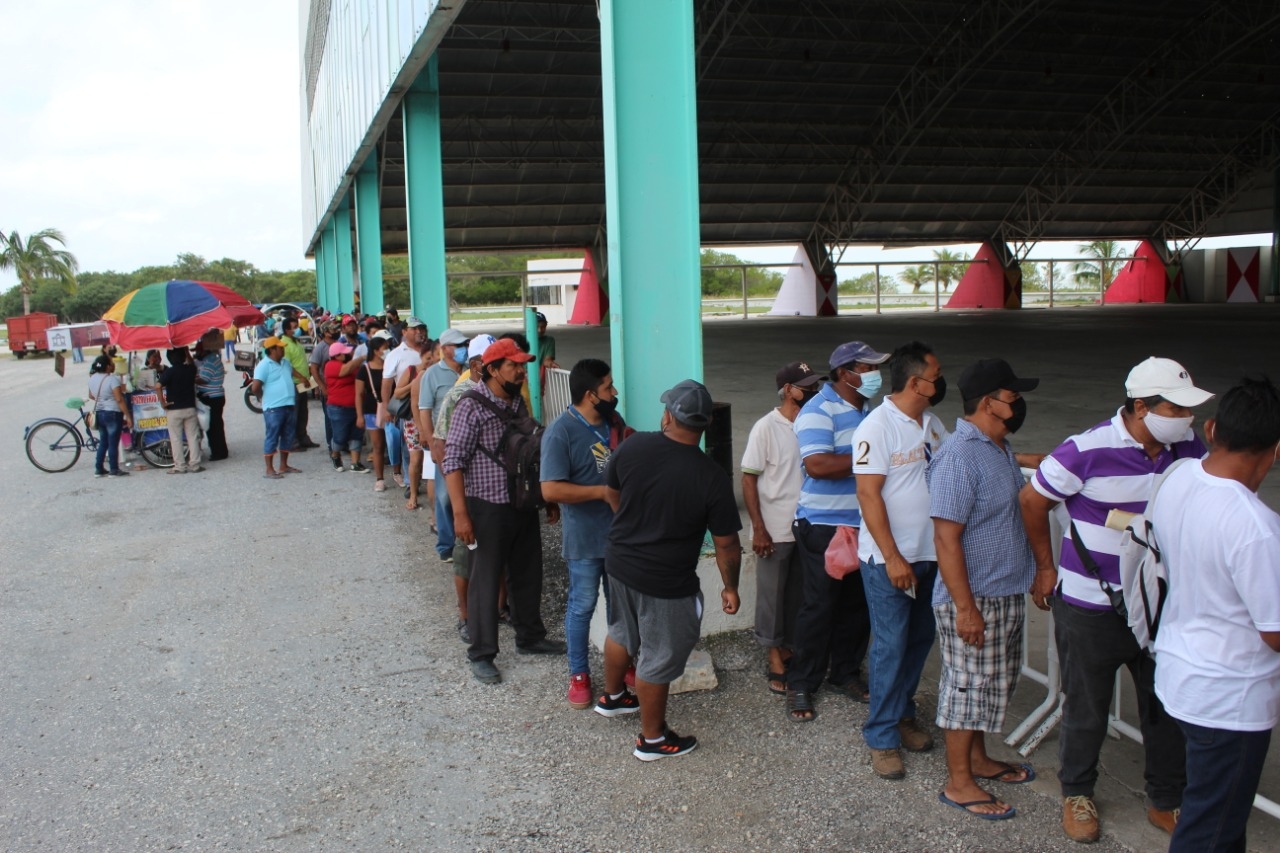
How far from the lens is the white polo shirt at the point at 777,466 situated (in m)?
4.77

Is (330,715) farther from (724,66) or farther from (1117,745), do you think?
(724,66)

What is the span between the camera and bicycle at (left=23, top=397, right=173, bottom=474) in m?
11.6

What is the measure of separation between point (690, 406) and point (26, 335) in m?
45.8

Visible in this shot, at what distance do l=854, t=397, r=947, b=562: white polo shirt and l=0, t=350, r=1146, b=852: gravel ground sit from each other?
93cm

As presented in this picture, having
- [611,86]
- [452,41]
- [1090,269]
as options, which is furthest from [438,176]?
[1090,269]

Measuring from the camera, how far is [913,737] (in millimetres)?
4145

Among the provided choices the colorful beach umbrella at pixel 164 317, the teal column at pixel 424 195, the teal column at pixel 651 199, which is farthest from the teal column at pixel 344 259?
the teal column at pixel 651 199

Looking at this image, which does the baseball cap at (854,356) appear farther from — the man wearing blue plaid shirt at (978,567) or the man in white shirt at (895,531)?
the man wearing blue plaid shirt at (978,567)

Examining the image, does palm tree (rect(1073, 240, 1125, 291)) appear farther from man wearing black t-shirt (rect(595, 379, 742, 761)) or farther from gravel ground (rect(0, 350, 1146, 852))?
man wearing black t-shirt (rect(595, 379, 742, 761))

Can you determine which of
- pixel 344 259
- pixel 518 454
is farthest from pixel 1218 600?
pixel 344 259

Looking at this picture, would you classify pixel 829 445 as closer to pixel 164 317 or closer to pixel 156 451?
pixel 164 317

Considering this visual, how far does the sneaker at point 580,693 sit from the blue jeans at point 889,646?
1.31 metres

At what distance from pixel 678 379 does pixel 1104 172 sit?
39.8 metres

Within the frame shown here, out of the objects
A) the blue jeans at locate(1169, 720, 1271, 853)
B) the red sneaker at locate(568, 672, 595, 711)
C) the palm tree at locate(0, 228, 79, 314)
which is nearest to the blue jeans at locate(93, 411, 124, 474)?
the red sneaker at locate(568, 672, 595, 711)
